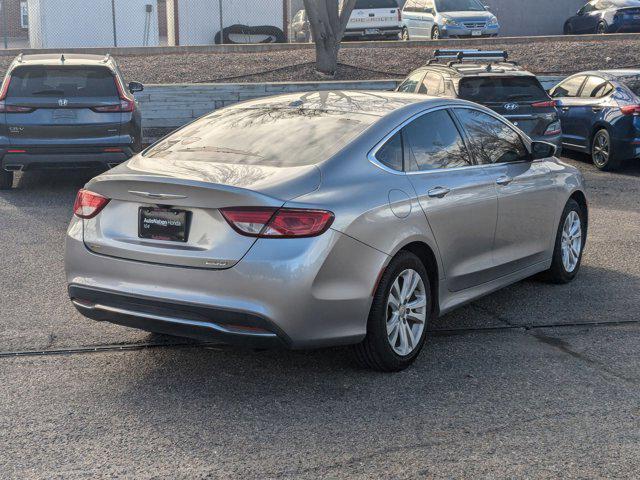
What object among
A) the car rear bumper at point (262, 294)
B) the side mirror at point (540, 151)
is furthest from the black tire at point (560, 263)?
the car rear bumper at point (262, 294)

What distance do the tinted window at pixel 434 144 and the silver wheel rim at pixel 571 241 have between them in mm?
1671

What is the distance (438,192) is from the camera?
6125mm

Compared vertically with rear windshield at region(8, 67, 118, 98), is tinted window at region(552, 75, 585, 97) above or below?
below

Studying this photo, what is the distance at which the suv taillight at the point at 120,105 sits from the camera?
1213 cm

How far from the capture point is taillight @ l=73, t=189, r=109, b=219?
5.62 meters

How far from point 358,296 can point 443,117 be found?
1.80 metres

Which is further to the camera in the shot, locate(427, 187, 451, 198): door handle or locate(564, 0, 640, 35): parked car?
locate(564, 0, 640, 35): parked car

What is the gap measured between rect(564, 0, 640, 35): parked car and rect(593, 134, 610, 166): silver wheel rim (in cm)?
1743

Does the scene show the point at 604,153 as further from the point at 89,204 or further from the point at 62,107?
the point at 89,204

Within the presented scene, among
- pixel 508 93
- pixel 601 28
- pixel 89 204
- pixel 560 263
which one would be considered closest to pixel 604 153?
pixel 508 93

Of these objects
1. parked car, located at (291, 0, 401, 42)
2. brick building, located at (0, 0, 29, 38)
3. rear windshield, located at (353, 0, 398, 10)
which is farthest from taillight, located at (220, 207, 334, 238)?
brick building, located at (0, 0, 29, 38)

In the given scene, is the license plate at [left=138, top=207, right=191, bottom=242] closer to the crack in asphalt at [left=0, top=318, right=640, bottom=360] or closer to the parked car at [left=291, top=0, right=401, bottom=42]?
the crack in asphalt at [left=0, top=318, right=640, bottom=360]

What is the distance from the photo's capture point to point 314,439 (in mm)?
4781

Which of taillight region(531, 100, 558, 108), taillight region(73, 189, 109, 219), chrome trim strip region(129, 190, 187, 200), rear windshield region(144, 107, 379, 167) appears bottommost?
taillight region(531, 100, 558, 108)
